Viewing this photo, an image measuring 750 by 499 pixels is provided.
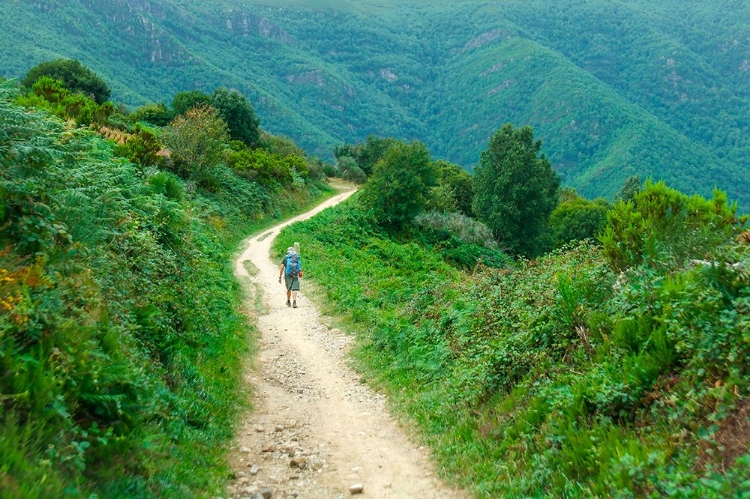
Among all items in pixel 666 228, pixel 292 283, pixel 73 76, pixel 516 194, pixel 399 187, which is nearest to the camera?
pixel 666 228

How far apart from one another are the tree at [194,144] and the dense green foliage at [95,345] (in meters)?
21.1

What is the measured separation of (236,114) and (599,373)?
185 ft

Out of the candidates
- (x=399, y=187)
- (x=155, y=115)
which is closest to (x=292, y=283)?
(x=399, y=187)

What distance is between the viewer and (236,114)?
186 ft

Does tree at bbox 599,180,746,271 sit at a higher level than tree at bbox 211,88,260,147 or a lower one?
lower

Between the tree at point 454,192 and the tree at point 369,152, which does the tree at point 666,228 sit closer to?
the tree at point 454,192

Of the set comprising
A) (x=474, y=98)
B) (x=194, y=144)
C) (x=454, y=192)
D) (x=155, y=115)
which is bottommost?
(x=194, y=144)

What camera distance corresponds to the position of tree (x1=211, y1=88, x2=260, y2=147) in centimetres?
5541

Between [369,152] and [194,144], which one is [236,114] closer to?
[194,144]

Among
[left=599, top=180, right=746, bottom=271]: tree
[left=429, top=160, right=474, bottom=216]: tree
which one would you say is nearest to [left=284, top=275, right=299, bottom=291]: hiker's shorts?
[left=599, top=180, right=746, bottom=271]: tree

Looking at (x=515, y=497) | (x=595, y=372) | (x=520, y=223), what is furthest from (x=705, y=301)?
(x=520, y=223)

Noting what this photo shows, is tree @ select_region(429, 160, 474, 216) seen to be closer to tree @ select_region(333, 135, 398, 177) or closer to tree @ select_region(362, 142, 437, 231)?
tree @ select_region(362, 142, 437, 231)

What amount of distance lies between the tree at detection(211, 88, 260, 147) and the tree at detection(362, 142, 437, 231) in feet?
82.0

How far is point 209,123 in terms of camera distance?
30.4 m
